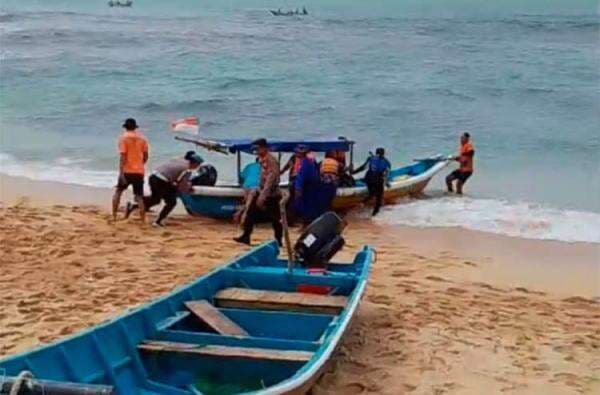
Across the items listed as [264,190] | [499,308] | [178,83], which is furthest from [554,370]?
[178,83]

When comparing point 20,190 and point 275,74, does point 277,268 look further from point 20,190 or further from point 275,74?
point 275,74

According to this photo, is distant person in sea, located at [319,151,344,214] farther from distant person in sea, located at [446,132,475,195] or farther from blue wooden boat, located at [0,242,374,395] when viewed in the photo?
blue wooden boat, located at [0,242,374,395]

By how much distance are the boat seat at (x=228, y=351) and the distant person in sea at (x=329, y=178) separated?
6423 mm

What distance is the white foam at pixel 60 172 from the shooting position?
2044cm

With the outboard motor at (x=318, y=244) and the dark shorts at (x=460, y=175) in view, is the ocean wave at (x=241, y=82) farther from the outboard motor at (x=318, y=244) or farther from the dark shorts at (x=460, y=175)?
the outboard motor at (x=318, y=244)

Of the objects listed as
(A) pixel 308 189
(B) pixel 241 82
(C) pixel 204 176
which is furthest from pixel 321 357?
(B) pixel 241 82

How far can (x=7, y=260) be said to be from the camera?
1257 centimetres

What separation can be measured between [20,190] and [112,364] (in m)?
12.1

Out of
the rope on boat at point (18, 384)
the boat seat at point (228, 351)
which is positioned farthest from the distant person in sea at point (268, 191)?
the rope on boat at point (18, 384)

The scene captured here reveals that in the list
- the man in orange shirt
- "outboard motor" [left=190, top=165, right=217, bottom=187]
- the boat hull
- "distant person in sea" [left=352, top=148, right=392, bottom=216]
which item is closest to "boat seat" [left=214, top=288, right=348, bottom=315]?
the man in orange shirt

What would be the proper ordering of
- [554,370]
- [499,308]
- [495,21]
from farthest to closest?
[495,21]
[499,308]
[554,370]

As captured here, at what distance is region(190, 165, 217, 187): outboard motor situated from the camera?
16.3 meters

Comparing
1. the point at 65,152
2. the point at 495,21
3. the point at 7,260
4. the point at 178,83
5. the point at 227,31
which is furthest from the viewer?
the point at 495,21

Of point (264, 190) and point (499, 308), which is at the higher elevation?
point (264, 190)
